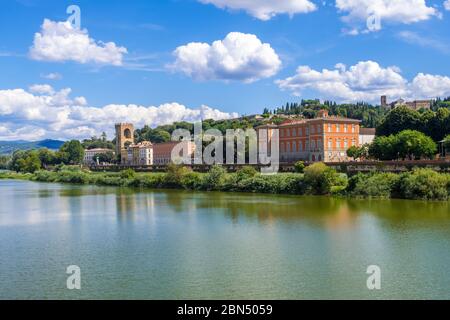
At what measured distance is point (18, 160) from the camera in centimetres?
9356

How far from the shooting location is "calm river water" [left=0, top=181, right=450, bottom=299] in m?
12.4

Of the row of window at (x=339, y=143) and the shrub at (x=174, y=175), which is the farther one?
the row of window at (x=339, y=143)

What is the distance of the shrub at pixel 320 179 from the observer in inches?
1352

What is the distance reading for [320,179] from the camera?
3459 centimetres

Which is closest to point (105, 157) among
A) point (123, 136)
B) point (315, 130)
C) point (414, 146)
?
point (123, 136)

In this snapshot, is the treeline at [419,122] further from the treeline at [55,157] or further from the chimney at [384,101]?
the chimney at [384,101]

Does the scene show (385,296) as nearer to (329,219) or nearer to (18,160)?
(329,219)

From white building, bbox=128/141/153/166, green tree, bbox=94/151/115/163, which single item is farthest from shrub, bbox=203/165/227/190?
green tree, bbox=94/151/115/163

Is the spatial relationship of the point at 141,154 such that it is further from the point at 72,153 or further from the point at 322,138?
the point at 322,138

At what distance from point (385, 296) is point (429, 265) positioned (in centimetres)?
316

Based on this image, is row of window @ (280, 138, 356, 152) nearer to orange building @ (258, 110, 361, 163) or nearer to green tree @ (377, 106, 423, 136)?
orange building @ (258, 110, 361, 163)

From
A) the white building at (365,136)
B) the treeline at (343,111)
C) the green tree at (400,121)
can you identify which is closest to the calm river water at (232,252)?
the green tree at (400,121)

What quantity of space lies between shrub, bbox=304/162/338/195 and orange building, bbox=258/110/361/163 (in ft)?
51.2

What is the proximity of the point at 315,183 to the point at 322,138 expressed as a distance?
16.4 m
